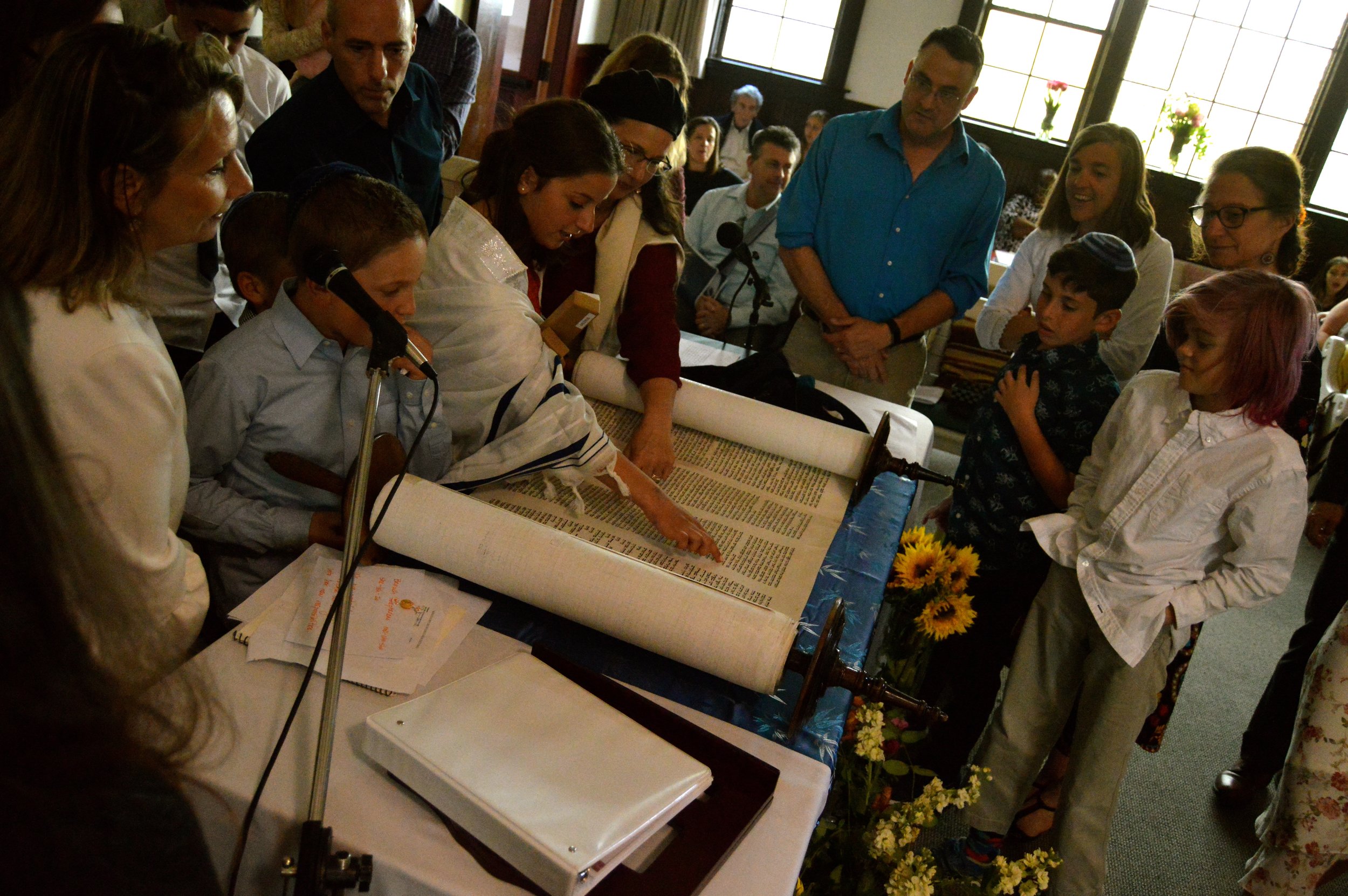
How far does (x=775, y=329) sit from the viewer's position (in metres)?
3.09

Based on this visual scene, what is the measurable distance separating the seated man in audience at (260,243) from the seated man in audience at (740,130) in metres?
4.64

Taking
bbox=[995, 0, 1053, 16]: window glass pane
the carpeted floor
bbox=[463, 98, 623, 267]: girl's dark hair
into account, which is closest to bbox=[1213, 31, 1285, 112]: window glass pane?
bbox=[995, 0, 1053, 16]: window glass pane

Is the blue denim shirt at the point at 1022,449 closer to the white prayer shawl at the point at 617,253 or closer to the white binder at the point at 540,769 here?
the white prayer shawl at the point at 617,253

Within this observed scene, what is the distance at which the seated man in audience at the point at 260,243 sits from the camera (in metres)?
1.42

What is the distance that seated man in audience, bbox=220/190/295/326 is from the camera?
4.67ft

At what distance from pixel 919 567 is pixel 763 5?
6254mm

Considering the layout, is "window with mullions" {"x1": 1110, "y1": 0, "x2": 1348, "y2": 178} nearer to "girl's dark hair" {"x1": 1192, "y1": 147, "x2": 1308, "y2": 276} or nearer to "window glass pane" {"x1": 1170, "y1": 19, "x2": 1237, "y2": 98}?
"window glass pane" {"x1": 1170, "y1": 19, "x2": 1237, "y2": 98}

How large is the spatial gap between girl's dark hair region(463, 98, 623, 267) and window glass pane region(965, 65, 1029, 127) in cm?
570

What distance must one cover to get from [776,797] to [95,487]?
648 mm

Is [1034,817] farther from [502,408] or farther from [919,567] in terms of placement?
[502,408]

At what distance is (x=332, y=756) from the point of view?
2.59 ft

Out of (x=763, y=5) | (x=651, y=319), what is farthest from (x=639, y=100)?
(x=763, y=5)

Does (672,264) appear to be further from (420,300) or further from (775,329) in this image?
(775,329)

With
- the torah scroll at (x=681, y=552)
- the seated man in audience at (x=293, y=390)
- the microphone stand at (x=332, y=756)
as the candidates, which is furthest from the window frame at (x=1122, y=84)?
the microphone stand at (x=332, y=756)
